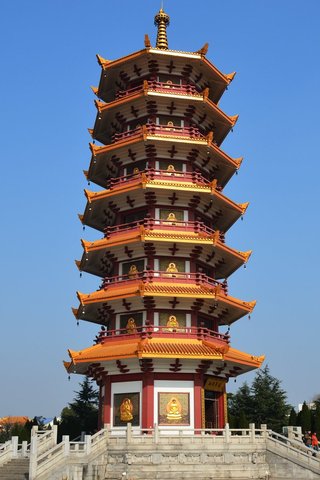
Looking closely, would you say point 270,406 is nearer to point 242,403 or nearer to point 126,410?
point 242,403

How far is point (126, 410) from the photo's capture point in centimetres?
2394

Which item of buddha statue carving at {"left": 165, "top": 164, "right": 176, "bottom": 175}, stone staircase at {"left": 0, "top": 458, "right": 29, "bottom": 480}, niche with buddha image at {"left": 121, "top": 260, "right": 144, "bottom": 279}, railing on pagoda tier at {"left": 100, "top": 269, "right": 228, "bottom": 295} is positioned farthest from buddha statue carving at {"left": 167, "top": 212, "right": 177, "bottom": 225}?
stone staircase at {"left": 0, "top": 458, "right": 29, "bottom": 480}

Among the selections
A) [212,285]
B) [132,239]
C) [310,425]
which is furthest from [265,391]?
[132,239]

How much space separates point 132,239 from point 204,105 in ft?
28.8

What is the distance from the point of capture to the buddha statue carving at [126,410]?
23766 mm

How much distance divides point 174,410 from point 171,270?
6291 millimetres

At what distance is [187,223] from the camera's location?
27.0 meters

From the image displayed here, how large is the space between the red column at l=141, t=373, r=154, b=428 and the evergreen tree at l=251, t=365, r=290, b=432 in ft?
86.8

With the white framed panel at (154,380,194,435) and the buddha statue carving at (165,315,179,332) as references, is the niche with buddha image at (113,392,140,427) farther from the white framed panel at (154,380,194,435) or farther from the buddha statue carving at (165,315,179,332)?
the buddha statue carving at (165,315,179,332)

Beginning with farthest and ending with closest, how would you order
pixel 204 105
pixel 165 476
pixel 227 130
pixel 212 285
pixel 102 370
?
1. pixel 227 130
2. pixel 204 105
3. pixel 212 285
4. pixel 102 370
5. pixel 165 476

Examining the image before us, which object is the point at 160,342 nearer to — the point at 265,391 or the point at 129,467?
the point at 129,467

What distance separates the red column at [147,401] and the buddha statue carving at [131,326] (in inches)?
88.2

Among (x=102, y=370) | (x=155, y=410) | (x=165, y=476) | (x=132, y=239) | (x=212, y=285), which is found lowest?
(x=165, y=476)

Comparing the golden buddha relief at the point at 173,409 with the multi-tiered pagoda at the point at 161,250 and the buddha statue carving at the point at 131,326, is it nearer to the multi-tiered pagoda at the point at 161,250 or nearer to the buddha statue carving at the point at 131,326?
the multi-tiered pagoda at the point at 161,250
